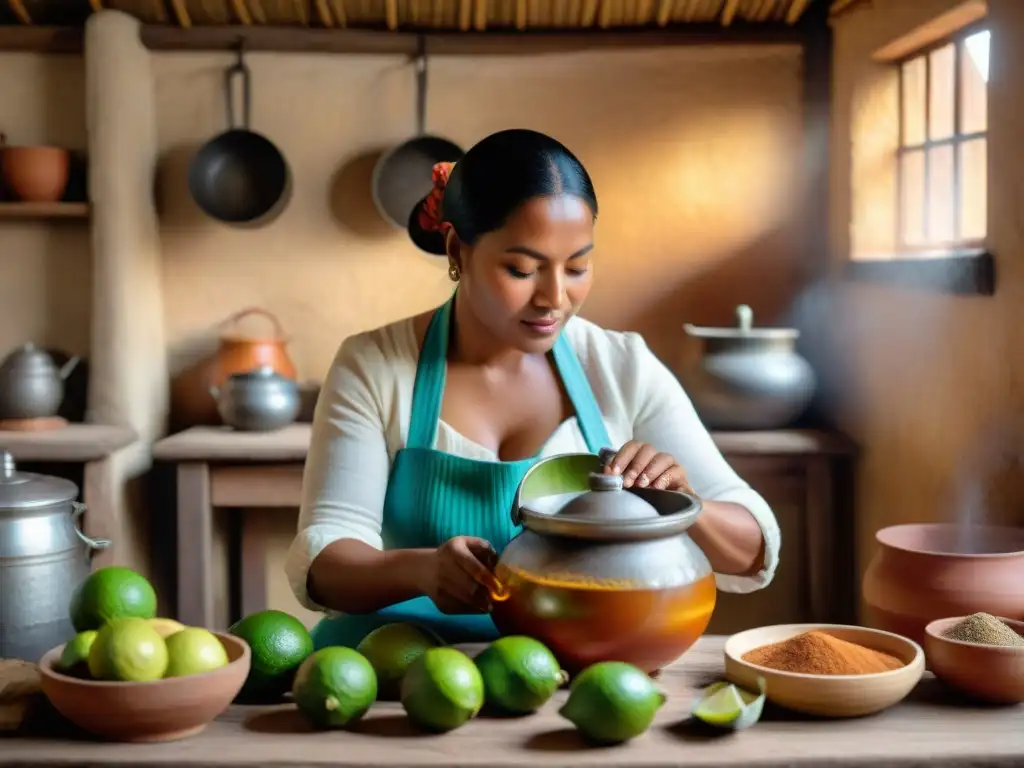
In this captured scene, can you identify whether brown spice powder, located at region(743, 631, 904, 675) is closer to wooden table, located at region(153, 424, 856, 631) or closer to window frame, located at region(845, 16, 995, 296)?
window frame, located at region(845, 16, 995, 296)

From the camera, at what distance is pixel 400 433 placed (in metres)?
1.86

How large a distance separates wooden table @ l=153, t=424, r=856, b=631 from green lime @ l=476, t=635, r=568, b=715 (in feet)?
6.45

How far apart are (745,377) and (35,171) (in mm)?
2104

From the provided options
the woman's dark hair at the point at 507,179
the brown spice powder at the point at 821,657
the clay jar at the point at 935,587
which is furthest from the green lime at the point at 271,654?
the clay jar at the point at 935,587

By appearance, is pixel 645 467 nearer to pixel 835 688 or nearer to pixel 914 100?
pixel 835 688

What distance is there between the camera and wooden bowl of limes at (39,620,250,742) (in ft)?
3.57

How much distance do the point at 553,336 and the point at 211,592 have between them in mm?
1942

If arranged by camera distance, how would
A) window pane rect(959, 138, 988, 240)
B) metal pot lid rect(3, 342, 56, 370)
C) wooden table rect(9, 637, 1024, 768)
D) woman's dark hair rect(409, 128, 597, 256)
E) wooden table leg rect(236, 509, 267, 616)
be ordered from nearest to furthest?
wooden table rect(9, 637, 1024, 768)
woman's dark hair rect(409, 128, 597, 256)
window pane rect(959, 138, 988, 240)
metal pot lid rect(3, 342, 56, 370)
wooden table leg rect(236, 509, 267, 616)

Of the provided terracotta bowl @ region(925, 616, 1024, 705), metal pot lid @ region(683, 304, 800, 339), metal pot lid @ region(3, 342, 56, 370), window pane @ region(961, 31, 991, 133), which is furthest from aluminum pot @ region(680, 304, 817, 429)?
terracotta bowl @ region(925, 616, 1024, 705)

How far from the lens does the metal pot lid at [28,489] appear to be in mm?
2793

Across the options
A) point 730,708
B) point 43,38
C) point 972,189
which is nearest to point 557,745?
point 730,708

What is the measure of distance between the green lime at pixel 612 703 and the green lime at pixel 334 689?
0.21 meters

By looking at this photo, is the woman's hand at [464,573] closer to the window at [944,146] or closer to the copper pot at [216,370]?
the window at [944,146]

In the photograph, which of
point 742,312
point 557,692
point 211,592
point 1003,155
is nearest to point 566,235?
point 557,692
